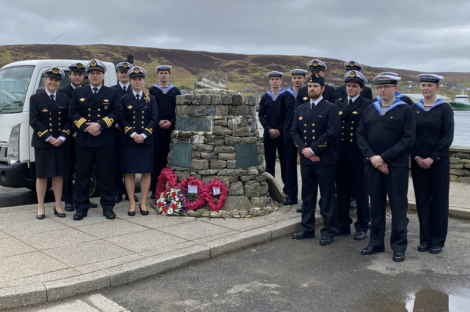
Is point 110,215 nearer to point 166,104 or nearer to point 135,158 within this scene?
point 135,158

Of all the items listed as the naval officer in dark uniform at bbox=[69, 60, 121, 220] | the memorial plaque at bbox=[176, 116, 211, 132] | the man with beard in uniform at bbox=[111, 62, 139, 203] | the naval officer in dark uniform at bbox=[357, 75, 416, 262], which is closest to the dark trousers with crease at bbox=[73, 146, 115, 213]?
the naval officer in dark uniform at bbox=[69, 60, 121, 220]

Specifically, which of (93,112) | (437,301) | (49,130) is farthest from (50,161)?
(437,301)

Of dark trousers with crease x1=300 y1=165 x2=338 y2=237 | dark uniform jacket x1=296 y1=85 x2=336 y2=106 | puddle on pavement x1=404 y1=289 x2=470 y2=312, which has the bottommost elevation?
puddle on pavement x1=404 y1=289 x2=470 y2=312

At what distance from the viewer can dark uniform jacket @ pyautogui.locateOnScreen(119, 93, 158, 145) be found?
677 centimetres

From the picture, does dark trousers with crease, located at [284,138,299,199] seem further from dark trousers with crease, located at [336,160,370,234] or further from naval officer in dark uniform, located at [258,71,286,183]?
dark trousers with crease, located at [336,160,370,234]

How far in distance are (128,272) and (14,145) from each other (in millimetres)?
3662

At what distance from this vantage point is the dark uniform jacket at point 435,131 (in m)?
5.37

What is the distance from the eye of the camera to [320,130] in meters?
5.90

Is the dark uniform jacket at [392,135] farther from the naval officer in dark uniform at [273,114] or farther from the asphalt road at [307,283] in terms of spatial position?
the naval officer in dark uniform at [273,114]

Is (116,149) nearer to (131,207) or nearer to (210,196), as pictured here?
(131,207)

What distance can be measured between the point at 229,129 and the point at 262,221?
147 cm

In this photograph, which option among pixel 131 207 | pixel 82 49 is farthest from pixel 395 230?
pixel 82 49

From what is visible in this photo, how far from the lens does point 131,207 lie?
683cm

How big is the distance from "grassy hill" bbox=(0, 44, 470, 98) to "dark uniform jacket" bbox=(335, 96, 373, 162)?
49.5m
